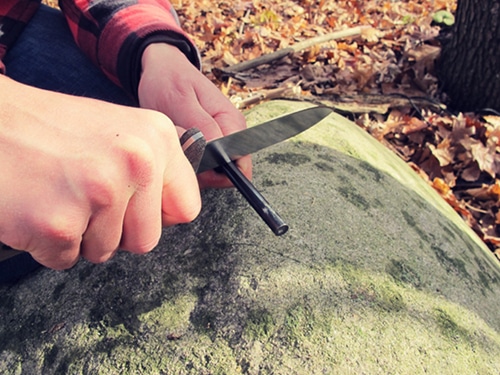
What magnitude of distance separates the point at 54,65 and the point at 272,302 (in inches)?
52.3

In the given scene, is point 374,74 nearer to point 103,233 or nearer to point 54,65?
point 54,65

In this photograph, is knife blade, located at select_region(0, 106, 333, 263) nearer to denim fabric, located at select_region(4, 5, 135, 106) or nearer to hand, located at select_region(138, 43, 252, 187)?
hand, located at select_region(138, 43, 252, 187)

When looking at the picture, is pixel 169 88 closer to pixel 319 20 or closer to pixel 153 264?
pixel 153 264

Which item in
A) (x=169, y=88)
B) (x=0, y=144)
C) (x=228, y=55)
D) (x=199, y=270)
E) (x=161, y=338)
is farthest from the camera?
(x=228, y=55)

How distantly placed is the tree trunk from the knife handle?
2.60m

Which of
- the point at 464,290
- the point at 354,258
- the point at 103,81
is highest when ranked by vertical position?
the point at 103,81

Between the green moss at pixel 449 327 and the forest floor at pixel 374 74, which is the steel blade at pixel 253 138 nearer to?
the green moss at pixel 449 327

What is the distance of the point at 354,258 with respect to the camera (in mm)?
1366

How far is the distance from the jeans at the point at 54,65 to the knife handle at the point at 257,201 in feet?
2.85

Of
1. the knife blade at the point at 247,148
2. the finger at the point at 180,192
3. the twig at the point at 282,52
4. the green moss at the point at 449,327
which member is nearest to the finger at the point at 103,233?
the finger at the point at 180,192

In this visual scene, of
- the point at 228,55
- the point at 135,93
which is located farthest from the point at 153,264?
the point at 228,55

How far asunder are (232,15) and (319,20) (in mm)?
905

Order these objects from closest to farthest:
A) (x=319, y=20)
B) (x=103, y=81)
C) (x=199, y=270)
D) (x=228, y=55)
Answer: (x=199, y=270)
(x=103, y=81)
(x=228, y=55)
(x=319, y=20)

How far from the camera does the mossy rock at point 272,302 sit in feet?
3.76
